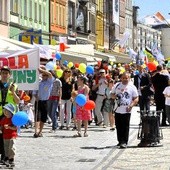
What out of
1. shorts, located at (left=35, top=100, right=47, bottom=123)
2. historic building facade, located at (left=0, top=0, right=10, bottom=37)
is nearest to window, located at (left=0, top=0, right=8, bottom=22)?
historic building facade, located at (left=0, top=0, right=10, bottom=37)

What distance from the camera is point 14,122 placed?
12297mm

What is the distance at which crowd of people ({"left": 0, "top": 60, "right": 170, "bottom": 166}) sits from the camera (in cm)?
1303

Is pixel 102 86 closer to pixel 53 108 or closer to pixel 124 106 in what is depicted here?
pixel 53 108

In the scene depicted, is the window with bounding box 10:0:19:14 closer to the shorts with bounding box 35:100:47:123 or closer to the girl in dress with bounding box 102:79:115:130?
the girl in dress with bounding box 102:79:115:130

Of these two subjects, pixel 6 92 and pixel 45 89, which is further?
pixel 45 89

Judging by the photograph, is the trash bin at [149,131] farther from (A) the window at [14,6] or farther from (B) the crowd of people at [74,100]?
(A) the window at [14,6]

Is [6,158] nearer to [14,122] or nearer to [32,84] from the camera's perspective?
[14,122]

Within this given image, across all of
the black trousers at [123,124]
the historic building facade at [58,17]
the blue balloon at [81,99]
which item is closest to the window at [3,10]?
the historic building facade at [58,17]

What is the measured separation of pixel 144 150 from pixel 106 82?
7496 millimetres

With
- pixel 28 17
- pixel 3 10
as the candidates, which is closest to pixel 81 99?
pixel 3 10

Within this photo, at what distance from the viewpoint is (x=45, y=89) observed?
19484 mm

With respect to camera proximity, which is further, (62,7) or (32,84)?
(62,7)

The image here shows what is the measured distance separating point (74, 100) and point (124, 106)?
3856mm

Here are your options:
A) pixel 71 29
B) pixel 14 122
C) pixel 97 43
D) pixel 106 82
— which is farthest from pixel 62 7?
pixel 14 122
